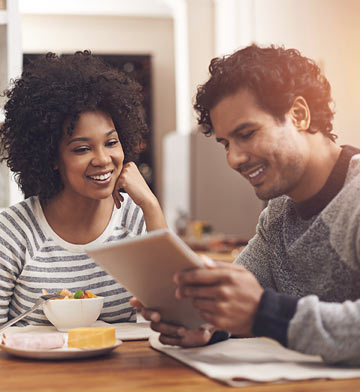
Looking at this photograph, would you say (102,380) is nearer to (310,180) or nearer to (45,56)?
(310,180)

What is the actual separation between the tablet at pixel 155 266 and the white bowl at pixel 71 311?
25 centimetres

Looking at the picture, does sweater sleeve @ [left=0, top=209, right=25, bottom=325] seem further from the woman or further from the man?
the man

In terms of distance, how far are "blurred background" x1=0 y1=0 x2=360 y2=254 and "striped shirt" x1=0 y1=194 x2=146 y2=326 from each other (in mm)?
2120

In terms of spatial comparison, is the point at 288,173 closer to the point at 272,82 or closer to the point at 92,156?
the point at 272,82

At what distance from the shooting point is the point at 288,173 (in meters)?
1.43

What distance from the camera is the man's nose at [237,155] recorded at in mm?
1409

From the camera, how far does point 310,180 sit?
4.80 feet

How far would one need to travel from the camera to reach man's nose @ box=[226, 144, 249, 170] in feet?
4.62

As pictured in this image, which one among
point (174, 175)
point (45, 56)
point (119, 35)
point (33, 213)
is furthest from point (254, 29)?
point (33, 213)

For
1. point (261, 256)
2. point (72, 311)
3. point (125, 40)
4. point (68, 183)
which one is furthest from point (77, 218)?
point (125, 40)

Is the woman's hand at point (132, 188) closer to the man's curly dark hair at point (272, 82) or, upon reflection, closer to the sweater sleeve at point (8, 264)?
the sweater sleeve at point (8, 264)

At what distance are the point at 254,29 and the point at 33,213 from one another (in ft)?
12.7

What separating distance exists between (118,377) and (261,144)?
553mm

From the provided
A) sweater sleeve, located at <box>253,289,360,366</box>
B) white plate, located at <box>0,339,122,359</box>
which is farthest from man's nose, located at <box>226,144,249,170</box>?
white plate, located at <box>0,339,122,359</box>
